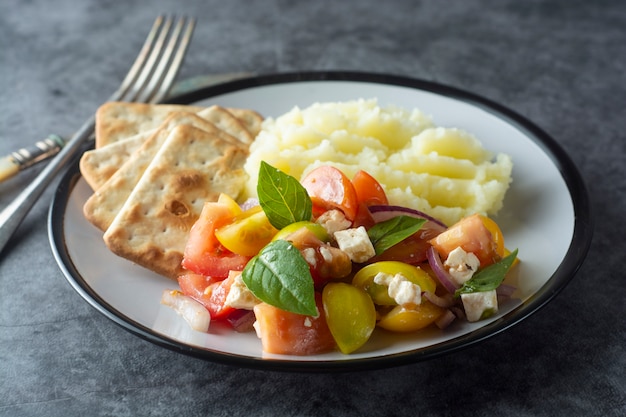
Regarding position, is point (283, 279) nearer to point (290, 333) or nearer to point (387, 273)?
point (290, 333)

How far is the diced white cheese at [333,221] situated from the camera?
312 cm

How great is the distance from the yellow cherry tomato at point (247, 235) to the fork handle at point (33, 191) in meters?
1.40

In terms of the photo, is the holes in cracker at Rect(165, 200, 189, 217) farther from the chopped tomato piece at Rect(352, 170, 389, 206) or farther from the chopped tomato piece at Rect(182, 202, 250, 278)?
the chopped tomato piece at Rect(352, 170, 389, 206)

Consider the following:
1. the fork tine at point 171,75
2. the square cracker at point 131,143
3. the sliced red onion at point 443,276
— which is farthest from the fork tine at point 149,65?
the sliced red onion at point 443,276

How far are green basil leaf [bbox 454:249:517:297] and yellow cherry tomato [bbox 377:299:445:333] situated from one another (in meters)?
0.14

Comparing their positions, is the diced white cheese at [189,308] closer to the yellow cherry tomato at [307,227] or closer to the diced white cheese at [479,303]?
the yellow cherry tomato at [307,227]

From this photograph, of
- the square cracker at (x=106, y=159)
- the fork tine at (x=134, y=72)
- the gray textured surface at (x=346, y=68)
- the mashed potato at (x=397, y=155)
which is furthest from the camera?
the fork tine at (x=134, y=72)

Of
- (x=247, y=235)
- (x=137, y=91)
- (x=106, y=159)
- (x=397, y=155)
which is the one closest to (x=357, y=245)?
(x=247, y=235)

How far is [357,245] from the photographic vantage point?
2.97m

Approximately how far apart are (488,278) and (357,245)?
55 centimetres

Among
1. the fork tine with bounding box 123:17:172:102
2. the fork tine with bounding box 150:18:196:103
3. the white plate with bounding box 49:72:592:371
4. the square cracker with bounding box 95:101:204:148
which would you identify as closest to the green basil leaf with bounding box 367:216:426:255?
the white plate with bounding box 49:72:592:371

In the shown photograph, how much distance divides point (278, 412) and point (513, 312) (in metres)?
1.01

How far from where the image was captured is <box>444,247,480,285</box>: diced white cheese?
2.99 meters

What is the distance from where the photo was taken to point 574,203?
363cm
